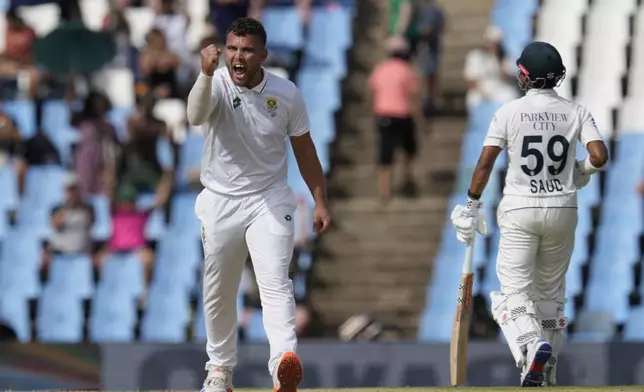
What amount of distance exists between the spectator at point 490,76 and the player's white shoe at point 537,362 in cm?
881

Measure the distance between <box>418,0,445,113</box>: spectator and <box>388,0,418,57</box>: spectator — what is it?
0.08 m

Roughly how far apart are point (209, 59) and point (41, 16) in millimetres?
12285

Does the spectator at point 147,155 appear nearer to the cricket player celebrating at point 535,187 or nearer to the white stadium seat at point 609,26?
the white stadium seat at point 609,26

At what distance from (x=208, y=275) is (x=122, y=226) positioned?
8.46 m

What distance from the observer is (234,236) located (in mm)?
8688

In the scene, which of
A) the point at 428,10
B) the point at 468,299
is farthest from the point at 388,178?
the point at 468,299

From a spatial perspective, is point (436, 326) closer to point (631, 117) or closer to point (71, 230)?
point (631, 117)

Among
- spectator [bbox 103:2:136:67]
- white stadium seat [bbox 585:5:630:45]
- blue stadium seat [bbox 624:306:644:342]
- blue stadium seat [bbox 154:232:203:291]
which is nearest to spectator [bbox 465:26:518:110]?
white stadium seat [bbox 585:5:630:45]

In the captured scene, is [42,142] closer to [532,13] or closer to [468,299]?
[532,13]

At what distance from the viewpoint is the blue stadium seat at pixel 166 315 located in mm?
16234

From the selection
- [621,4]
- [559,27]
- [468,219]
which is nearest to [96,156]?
[559,27]

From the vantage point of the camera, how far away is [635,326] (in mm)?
15258

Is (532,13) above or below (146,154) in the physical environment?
above

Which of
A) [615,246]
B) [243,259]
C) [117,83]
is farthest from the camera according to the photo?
[117,83]
